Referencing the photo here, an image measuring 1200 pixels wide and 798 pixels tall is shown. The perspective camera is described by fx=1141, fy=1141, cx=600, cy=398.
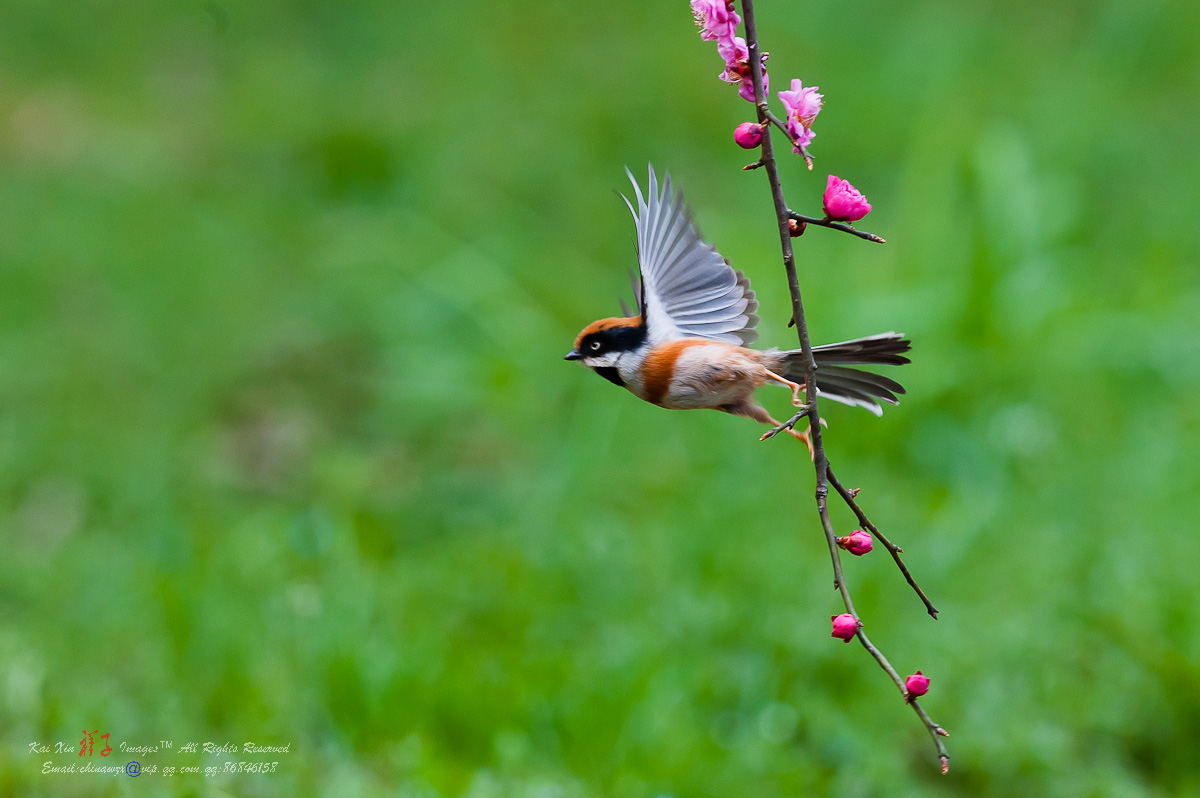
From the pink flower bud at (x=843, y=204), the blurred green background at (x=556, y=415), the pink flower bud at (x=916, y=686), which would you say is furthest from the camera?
the blurred green background at (x=556, y=415)

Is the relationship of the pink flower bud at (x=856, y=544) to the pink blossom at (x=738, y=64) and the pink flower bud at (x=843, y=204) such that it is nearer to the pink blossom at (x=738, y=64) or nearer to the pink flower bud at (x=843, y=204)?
the pink flower bud at (x=843, y=204)

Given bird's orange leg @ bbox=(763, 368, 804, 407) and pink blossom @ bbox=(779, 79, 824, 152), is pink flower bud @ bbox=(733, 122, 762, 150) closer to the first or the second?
pink blossom @ bbox=(779, 79, 824, 152)

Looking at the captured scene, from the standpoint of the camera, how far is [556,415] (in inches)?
217

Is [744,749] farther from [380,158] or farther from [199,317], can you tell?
[380,158]

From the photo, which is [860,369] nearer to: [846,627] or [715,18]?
[846,627]

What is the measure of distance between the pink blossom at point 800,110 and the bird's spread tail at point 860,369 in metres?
0.24

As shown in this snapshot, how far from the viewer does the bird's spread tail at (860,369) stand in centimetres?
128

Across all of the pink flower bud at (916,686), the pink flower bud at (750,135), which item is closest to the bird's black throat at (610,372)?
the pink flower bud at (750,135)

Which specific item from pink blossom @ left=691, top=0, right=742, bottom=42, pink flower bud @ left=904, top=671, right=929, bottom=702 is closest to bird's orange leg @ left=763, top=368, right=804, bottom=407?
pink flower bud @ left=904, top=671, right=929, bottom=702

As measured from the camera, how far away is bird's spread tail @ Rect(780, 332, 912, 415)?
1284 millimetres

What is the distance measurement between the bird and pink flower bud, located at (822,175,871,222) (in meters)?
0.20

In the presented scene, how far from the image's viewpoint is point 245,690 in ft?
11.4

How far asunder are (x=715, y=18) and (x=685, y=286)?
0.33 m

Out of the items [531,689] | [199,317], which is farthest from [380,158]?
[531,689]
